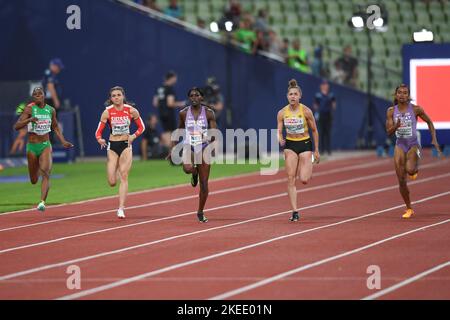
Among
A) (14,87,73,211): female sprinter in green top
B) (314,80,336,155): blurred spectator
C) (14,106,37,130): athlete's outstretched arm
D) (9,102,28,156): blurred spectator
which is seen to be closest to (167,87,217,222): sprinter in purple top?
(14,87,73,211): female sprinter in green top

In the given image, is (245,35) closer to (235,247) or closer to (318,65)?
(318,65)

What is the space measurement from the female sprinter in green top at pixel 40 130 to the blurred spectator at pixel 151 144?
14.3 metres

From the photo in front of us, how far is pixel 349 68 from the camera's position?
3794cm

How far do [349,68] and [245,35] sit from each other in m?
3.39

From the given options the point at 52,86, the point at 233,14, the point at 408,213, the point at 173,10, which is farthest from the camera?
the point at 173,10

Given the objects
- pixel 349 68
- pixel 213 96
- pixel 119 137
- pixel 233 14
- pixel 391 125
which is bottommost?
pixel 119 137

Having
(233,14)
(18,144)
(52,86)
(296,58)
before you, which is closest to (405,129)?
(52,86)

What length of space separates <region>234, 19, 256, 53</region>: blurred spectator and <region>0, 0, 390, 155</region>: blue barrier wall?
0.34m

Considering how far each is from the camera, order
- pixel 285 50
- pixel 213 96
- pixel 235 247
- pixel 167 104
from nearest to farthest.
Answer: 1. pixel 235 247
2. pixel 167 104
3. pixel 213 96
4. pixel 285 50

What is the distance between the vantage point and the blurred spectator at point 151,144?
34.2 meters

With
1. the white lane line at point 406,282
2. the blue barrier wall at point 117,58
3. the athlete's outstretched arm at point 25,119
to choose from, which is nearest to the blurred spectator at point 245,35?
the blue barrier wall at point 117,58

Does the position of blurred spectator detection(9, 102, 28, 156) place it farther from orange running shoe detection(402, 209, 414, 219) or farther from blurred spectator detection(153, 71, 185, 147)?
orange running shoe detection(402, 209, 414, 219)
